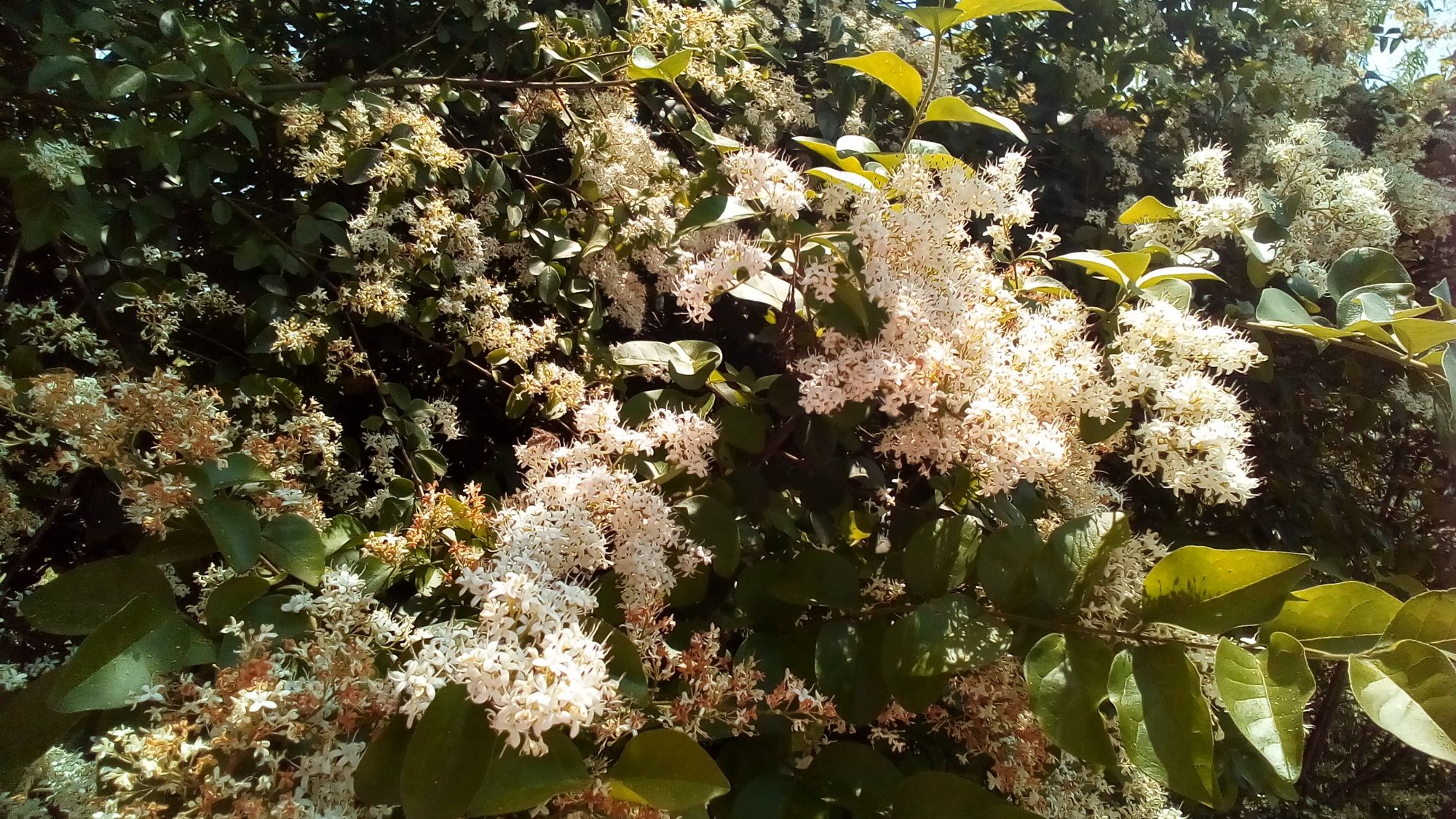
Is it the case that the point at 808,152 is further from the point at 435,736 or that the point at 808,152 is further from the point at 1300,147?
the point at 435,736

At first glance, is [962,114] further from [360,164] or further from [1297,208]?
[360,164]

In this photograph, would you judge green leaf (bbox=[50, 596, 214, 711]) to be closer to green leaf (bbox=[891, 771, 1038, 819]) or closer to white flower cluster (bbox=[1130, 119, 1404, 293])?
green leaf (bbox=[891, 771, 1038, 819])

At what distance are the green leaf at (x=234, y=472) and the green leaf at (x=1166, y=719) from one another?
93cm

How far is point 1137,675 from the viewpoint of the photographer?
811mm

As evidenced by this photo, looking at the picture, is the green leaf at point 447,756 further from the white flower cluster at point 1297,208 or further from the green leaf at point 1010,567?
the white flower cluster at point 1297,208

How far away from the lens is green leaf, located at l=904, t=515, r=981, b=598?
924 millimetres

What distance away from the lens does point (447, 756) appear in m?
0.65

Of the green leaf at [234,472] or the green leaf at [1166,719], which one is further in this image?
the green leaf at [234,472]

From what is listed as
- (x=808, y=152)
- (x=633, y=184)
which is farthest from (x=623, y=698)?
(x=808, y=152)

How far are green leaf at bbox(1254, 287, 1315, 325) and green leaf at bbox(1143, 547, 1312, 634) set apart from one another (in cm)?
45

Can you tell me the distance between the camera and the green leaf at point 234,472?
85 cm

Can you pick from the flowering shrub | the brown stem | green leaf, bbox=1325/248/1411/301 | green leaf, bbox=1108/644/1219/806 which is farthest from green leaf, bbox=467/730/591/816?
the brown stem

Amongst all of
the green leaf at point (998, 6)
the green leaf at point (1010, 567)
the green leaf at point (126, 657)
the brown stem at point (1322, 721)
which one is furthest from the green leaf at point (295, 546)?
the brown stem at point (1322, 721)

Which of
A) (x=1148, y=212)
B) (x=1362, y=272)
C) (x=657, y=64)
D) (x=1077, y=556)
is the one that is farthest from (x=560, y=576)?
(x=1362, y=272)
